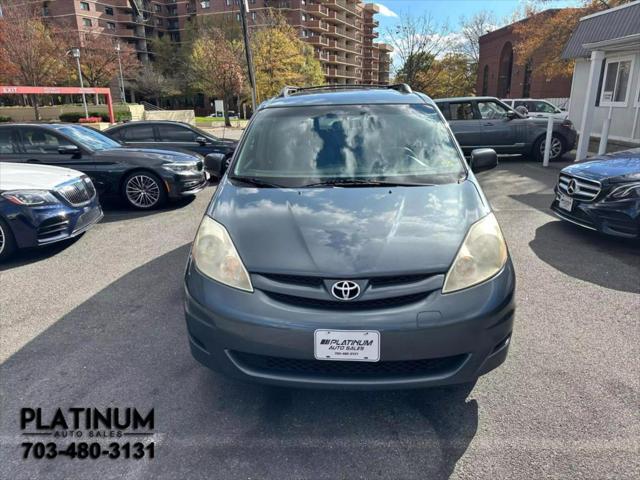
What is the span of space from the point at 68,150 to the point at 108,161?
0.61m

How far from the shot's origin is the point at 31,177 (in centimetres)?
509

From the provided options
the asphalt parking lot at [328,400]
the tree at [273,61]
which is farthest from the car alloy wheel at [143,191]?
the tree at [273,61]

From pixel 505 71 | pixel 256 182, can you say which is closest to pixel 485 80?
pixel 505 71

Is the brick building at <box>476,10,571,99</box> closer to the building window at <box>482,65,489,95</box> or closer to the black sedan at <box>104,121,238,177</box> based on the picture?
the building window at <box>482,65,489,95</box>

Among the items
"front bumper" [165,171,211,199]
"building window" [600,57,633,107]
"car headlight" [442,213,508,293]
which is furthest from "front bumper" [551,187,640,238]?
"building window" [600,57,633,107]

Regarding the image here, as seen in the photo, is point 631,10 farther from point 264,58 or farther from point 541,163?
point 264,58

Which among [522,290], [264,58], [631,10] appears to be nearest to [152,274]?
[522,290]

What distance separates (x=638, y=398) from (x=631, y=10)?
1249 centimetres

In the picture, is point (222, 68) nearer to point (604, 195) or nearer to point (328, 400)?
point (604, 195)

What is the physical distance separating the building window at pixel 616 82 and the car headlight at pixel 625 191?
34.9 ft

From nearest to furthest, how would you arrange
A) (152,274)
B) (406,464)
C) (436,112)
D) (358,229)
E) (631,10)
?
(406,464) → (358,229) → (436,112) → (152,274) → (631,10)

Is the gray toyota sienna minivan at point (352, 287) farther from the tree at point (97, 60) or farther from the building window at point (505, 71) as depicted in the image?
the tree at point (97, 60)

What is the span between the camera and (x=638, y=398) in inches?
96.5

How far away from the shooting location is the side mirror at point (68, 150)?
6.80 metres
